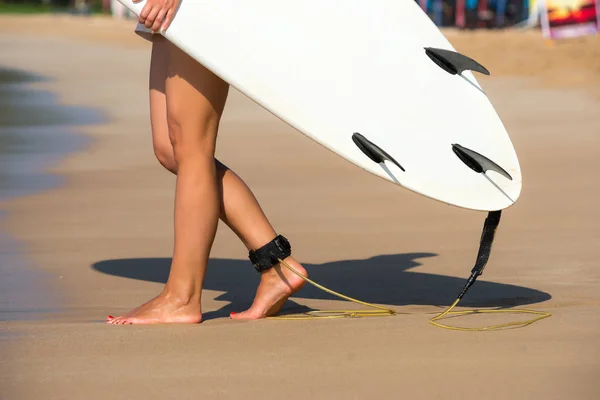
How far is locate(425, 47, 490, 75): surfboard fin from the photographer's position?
3.62 metres

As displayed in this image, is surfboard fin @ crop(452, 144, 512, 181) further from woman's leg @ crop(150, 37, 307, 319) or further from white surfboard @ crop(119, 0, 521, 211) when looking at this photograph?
woman's leg @ crop(150, 37, 307, 319)

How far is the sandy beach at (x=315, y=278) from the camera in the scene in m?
2.91

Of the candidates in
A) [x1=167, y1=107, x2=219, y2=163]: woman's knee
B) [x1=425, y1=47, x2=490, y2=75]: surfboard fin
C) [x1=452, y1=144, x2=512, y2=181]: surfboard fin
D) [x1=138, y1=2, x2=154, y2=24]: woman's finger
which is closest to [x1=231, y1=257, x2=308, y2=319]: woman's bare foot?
[x1=167, y1=107, x2=219, y2=163]: woman's knee

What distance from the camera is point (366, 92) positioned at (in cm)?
355

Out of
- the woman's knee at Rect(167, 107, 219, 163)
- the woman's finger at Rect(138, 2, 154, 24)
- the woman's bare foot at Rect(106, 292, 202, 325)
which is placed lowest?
the woman's bare foot at Rect(106, 292, 202, 325)

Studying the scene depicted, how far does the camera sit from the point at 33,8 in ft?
167

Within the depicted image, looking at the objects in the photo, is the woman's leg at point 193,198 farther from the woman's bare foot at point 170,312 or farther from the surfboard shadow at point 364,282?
the surfboard shadow at point 364,282

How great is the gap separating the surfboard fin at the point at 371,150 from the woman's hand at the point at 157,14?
630mm

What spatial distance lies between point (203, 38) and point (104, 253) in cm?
182

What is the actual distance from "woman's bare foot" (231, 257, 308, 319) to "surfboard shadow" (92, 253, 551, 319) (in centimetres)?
19

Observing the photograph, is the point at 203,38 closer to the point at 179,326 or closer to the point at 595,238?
the point at 179,326

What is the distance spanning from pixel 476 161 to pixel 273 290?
73cm

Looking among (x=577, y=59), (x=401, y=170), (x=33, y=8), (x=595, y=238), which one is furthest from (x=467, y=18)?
(x=33, y=8)

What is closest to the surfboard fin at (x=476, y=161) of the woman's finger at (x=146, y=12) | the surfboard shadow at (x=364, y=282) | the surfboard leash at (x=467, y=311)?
the surfboard leash at (x=467, y=311)
